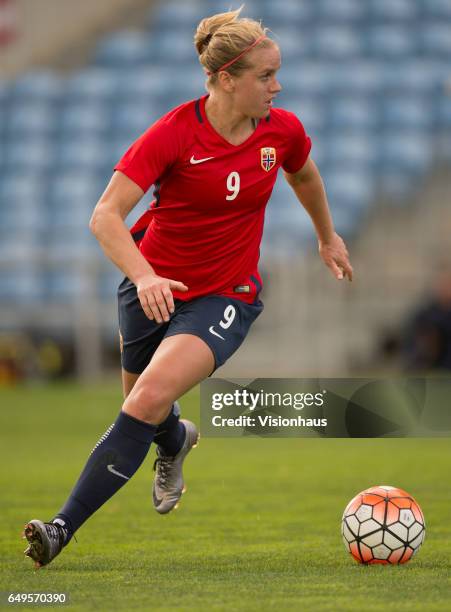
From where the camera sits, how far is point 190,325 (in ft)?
16.2

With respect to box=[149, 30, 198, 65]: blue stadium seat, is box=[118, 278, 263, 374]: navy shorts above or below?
below

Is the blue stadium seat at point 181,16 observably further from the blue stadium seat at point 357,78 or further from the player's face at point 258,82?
the player's face at point 258,82

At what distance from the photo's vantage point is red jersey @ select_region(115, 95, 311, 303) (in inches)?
192

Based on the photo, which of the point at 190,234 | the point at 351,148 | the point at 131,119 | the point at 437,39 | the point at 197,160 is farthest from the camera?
the point at 437,39

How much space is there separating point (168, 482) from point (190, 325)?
1.17 metres

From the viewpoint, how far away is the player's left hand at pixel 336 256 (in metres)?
5.69

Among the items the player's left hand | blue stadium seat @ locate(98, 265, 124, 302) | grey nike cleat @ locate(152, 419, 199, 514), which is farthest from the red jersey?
blue stadium seat @ locate(98, 265, 124, 302)

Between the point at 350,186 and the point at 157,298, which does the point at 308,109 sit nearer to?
the point at 350,186

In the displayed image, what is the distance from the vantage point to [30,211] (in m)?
19.2

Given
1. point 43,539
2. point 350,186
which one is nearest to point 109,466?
point 43,539

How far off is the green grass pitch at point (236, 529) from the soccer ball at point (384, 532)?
0.26 feet

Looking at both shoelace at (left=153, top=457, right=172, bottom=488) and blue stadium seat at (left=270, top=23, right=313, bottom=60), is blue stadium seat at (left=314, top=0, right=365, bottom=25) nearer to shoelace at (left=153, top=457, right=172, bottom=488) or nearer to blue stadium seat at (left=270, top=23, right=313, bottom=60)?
blue stadium seat at (left=270, top=23, right=313, bottom=60)

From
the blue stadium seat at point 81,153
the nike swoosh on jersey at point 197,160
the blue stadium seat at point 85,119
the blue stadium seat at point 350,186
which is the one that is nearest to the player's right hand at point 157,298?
the nike swoosh on jersey at point 197,160

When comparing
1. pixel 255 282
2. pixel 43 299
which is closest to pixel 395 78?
pixel 43 299
